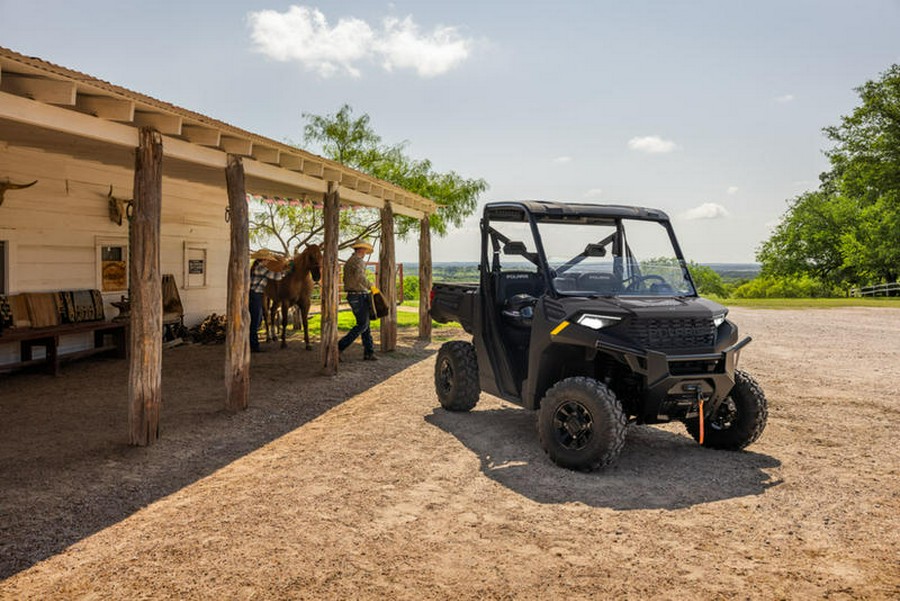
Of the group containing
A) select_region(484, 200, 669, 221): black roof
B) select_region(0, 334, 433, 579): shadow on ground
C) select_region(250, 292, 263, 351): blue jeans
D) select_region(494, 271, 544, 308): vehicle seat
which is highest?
select_region(484, 200, 669, 221): black roof

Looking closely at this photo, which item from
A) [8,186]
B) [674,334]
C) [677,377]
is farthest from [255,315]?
[677,377]

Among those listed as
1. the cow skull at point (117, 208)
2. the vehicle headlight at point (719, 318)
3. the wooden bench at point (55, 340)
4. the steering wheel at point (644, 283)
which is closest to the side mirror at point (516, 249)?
the steering wheel at point (644, 283)

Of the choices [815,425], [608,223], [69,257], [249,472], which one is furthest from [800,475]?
[69,257]

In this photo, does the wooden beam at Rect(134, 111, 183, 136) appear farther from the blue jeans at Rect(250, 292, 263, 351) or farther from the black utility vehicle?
the blue jeans at Rect(250, 292, 263, 351)

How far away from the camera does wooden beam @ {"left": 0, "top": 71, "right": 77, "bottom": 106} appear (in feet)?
18.5

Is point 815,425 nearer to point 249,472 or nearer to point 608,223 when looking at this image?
point 608,223

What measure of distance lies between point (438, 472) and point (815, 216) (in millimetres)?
56678

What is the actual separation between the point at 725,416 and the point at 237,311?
5281 mm

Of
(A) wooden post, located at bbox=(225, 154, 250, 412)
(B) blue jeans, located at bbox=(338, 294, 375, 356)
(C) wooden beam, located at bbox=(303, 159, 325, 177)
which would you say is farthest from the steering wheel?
(B) blue jeans, located at bbox=(338, 294, 375, 356)

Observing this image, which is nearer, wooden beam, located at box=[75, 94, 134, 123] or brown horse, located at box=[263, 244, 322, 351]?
wooden beam, located at box=[75, 94, 134, 123]

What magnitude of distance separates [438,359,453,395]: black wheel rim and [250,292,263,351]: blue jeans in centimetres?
575

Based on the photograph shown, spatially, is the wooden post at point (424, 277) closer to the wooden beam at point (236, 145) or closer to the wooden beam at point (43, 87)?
the wooden beam at point (236, 145)

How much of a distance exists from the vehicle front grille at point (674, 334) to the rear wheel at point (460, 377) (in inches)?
97.8

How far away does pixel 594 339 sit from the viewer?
231 inches
